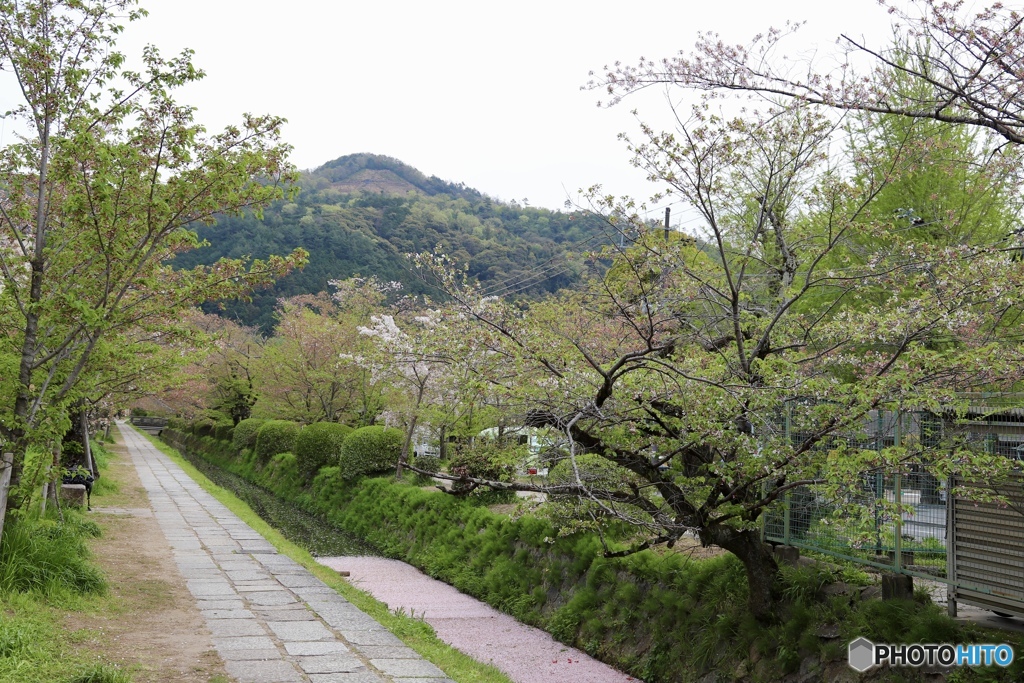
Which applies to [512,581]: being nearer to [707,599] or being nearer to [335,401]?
[707,599]

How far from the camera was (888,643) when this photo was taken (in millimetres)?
5523

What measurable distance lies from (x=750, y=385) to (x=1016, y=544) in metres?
1.98

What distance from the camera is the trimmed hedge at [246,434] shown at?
26859 millimetres

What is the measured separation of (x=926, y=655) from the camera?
5238 millimetres

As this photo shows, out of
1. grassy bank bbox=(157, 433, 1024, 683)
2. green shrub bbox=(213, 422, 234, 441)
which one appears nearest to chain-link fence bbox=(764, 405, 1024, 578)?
grassy bank bbox=(157, 433, 1024, 683)

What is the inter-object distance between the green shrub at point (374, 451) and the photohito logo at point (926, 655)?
12699 mm

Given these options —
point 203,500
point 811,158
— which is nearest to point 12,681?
point 811,158

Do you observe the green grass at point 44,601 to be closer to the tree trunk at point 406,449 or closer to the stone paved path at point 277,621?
the stone paved path at point 277,621

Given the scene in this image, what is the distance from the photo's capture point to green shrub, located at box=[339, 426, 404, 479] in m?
17.4

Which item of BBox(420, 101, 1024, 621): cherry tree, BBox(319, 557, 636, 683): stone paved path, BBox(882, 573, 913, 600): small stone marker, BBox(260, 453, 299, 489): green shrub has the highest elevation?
BBox(420, 101, 1024, 621): cherry tree

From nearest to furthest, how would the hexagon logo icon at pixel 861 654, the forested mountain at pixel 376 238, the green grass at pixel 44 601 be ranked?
the green grass at pixel 44 601, the hexagon logo icon at pixel 861 654, the forested mountain at pixel 376 238

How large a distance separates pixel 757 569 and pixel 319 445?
1514cm

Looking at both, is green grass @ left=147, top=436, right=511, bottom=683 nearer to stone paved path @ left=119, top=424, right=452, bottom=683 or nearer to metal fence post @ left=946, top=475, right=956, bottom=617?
stone paved path @ left=119, top=424, right=452, bottom=683

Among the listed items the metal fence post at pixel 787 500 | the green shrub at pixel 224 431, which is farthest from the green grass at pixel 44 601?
the green shrub at pixel 224 431
